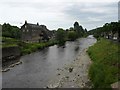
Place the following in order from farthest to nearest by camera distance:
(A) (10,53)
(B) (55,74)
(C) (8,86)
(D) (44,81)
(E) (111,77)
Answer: (A) (10,53) → (B) (55,74) → (D) (44,81) → (C) (8,86) → (E) (111,77)

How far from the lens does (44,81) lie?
2934 centimetres

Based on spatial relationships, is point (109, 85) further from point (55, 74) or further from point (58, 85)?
point (55, 74)

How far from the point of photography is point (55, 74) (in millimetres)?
33969

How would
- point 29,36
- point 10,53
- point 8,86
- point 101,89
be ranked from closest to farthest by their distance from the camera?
1. point 101,89
2. point 8,86
3. point 10,53
4. point 29,36

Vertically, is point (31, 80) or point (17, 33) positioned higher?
point (17, 33)

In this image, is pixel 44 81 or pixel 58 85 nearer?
pixel 58 85

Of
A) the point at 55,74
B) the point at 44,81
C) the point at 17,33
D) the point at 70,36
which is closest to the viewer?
the point at 44,81

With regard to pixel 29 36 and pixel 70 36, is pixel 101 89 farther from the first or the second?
pixel 70 36

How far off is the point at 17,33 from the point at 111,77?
226 feet

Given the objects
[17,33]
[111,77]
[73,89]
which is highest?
[17,33]

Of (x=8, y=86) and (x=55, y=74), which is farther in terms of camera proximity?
(x=55, y=74)

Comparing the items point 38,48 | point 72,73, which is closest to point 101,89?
point 72,73

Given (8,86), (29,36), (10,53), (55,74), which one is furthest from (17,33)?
(8,86)

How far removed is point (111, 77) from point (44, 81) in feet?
31.5
